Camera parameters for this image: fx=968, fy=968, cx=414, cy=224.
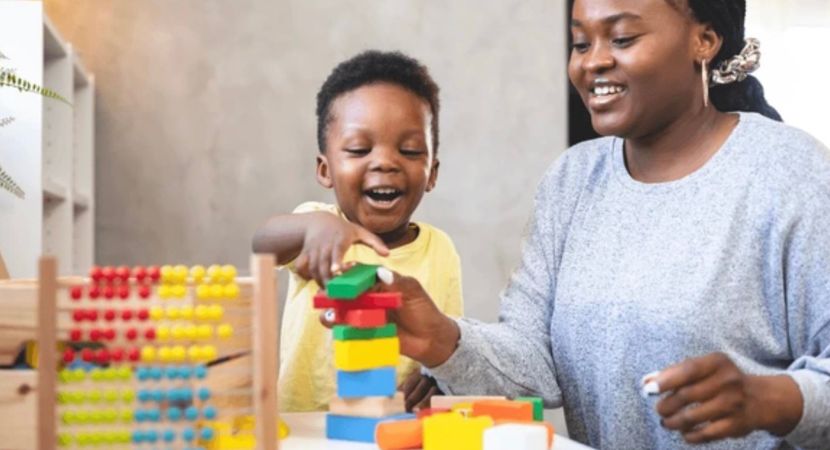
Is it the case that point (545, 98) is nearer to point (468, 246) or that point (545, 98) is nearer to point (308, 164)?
point (468, 246)

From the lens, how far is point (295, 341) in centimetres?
167

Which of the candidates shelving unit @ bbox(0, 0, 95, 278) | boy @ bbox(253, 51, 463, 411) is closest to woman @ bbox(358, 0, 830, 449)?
boy @ bbox(253, 51, 463, 411)

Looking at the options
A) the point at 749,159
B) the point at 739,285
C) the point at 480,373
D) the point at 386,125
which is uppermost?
the point at 386,125

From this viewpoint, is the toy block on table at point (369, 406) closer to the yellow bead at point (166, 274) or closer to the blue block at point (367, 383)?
the blue block at point (367, 383)

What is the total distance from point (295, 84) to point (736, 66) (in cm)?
212

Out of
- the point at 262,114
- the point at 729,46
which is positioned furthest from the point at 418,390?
the point at 262,114

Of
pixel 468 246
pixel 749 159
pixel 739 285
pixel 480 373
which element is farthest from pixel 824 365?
pixel 468 246

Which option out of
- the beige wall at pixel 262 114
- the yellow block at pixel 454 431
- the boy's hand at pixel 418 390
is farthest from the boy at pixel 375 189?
the beige wall at pixel 262 114

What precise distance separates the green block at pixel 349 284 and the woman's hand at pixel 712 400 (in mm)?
340

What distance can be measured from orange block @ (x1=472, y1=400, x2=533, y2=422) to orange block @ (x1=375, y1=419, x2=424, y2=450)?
8 cm

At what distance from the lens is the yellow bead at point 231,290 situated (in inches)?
37.6

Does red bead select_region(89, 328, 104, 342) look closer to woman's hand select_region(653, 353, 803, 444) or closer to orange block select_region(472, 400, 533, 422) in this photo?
Answer: orange block select_region(472, 400, 533, 422)

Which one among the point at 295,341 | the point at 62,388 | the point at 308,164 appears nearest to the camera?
the point at 62,388

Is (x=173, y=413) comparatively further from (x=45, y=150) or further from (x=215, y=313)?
(x=45, y=150)
